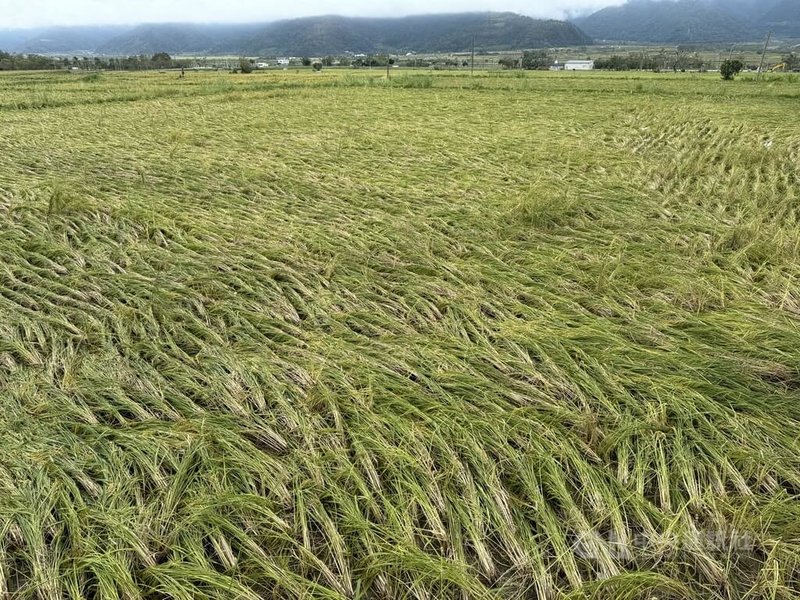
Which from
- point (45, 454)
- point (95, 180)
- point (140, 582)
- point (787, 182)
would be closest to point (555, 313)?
point (140, 582)

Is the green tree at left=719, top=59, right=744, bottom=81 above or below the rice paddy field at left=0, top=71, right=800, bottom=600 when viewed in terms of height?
above

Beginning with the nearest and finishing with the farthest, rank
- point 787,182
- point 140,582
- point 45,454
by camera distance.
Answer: point 140,582, point 45,454, point 787,182

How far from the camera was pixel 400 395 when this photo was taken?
2.72 meters

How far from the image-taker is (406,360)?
10.0 feet

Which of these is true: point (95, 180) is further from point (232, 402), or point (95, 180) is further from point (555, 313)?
point (555, 313)

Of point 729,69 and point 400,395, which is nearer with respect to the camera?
point 400,395

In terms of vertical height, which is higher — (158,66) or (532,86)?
(158,66)

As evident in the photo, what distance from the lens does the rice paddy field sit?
1.85m

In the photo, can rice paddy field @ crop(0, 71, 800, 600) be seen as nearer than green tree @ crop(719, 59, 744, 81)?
Yes

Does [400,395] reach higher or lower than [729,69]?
lower

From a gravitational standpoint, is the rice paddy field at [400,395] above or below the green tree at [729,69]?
below

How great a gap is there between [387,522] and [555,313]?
217 centimetres

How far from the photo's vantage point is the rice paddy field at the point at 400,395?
1854mm

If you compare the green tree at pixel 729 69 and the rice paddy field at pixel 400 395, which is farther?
the green tree at pixel 729 69
